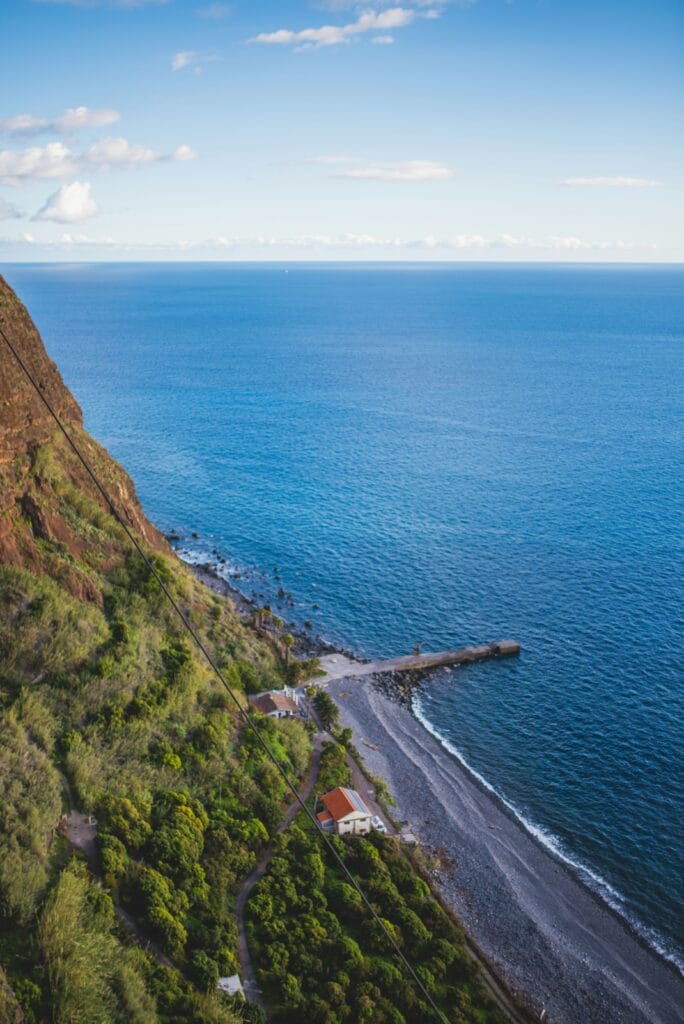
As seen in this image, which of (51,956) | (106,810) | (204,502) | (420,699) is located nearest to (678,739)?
(420,699)

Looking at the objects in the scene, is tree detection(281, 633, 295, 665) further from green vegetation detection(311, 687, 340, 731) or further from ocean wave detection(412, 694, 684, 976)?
ocean wave detection(412, 694, 684, 976)

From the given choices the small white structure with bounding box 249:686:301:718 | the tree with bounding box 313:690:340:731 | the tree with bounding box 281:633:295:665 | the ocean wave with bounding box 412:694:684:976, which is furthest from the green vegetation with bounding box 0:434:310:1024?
the ocean wave with bounding box 412:694:684:976

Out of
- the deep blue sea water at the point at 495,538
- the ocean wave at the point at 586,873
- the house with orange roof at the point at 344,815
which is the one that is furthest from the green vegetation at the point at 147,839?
the deep blue sea water at the point at 495,538

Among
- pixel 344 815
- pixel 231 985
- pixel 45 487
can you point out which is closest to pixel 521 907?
pixel 344 815

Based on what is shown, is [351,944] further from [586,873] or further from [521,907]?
[586,873]

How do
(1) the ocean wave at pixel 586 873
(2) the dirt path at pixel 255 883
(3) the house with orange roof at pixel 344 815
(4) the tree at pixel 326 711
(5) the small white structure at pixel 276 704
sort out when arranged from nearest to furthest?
(2) the dirt path at pixel 255 883, (1) the ocean wave at pixel 586 873, (3) the house with orange roof at pixel 344 815, (5) the small white structure at pixel 276 704, (4) the tree at pixel 326 711

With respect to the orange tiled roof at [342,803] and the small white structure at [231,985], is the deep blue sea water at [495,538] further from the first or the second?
the small white structure at [231,985]

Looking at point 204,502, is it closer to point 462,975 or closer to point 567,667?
point 567,667
